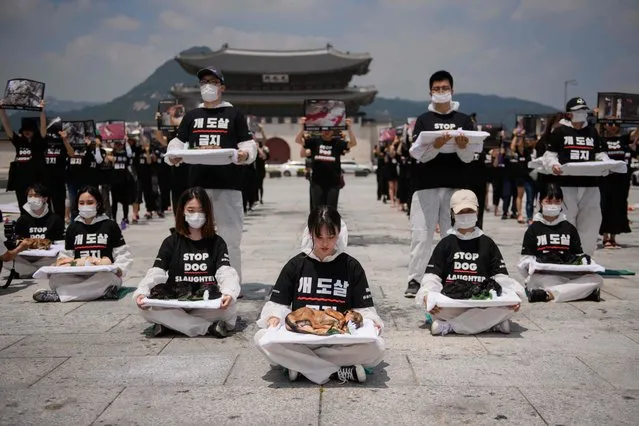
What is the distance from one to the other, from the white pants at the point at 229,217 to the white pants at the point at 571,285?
2898mm

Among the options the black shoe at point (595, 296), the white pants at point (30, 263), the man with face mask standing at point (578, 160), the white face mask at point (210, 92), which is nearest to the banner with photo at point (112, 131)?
the white pants at point (30, 263)

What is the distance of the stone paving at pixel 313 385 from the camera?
133 inches

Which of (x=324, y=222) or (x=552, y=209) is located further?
(x=552, y=209)

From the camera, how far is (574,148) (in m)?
7.25

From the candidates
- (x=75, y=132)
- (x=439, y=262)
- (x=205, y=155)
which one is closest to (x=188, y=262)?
(x=205, y=155)

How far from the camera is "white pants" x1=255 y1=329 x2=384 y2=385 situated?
3.87m

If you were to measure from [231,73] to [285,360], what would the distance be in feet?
216

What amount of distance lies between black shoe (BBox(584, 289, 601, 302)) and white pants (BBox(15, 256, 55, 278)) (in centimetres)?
558

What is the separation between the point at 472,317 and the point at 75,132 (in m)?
8.19

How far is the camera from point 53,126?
9727 mm

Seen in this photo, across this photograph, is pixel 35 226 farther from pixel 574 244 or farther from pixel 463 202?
pixel 574 244

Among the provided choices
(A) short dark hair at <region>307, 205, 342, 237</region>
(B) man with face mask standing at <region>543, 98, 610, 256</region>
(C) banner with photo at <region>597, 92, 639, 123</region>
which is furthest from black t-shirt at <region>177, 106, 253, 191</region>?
(C) banner with photo at <region>597, 92, 639, 123</region>

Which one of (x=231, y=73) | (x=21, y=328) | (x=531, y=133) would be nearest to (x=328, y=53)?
(x=231, y=73)

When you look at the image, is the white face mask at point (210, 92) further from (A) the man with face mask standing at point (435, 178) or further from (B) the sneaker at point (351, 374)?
(B) the sneaker at point (351, 374)
